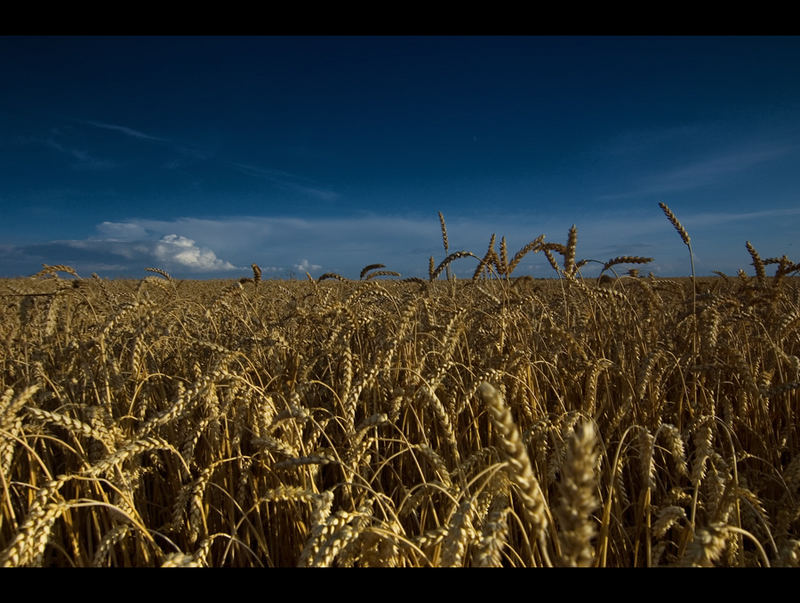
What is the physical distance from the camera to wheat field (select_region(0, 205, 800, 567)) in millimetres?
1030

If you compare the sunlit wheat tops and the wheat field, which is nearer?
the wheat field

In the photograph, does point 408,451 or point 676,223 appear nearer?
point 408,451

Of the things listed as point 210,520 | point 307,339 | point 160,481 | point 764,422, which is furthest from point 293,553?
point 764,422

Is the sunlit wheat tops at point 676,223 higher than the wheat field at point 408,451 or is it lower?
higher

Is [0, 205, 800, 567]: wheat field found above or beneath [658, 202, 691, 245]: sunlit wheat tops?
beneath

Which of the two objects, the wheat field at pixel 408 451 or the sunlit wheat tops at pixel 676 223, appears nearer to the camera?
the wheat field at pixel 408 451

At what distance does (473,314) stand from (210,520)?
206 cm

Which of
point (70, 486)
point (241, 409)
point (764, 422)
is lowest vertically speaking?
point (70, 486)

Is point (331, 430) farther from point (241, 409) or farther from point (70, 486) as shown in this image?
point (70, 486)

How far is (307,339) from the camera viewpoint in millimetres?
2988

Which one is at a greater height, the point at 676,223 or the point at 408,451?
the point at 676,223

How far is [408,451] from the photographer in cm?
187

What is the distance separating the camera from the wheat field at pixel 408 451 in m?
1.03
